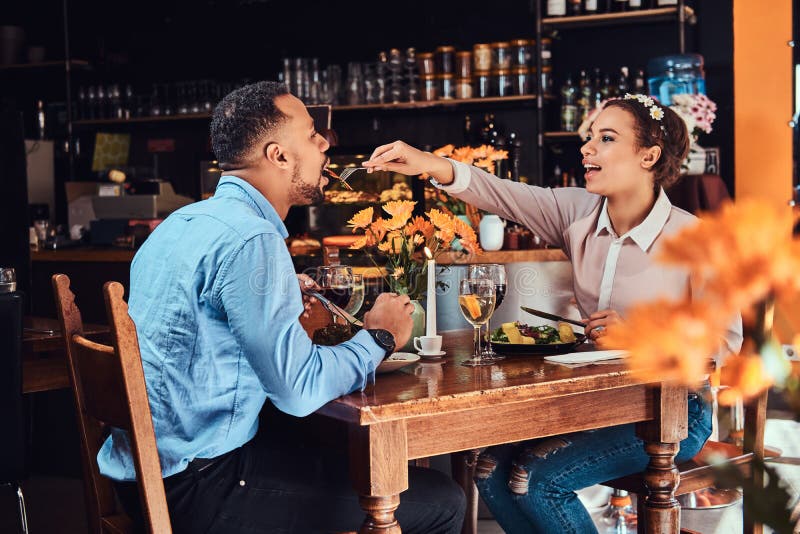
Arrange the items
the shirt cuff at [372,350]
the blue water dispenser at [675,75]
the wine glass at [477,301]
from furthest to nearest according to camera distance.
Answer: the blue water dispenser at [675,75]
the wine glass at [477,301]
the shirt cuff at [372,350]

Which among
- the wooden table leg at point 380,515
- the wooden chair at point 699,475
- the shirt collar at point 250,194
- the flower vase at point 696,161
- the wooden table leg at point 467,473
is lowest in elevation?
the wooden table leg at point 467,473

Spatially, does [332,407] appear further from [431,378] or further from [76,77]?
[76,77]

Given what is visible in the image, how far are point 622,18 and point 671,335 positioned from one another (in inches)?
210

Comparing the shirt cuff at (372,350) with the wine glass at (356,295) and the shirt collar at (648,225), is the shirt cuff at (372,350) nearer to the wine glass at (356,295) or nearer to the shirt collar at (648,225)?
the wine glass at (356,295)

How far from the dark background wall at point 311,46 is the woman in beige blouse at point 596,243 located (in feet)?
10.3

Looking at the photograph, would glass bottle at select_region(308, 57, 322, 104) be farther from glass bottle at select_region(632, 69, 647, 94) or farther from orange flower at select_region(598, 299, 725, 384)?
orange flower at select_region(598, 299, 725, 384)

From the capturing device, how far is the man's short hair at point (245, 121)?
6.04ft

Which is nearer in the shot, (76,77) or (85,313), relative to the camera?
(85,313)

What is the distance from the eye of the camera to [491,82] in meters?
5.64

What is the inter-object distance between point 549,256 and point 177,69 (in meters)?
4.04

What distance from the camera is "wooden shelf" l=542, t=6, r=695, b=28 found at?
5.36 meters

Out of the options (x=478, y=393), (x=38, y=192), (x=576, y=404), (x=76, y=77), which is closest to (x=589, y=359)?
(x=576, y=404)

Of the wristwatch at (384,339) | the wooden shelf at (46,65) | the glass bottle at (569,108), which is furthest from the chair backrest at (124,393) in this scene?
the wooden shelf at (46,65)

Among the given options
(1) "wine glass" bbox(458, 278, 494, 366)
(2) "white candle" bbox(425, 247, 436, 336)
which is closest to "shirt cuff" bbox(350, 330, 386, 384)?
(1) "wine glass" bbox(458, 278, 494, 366)
